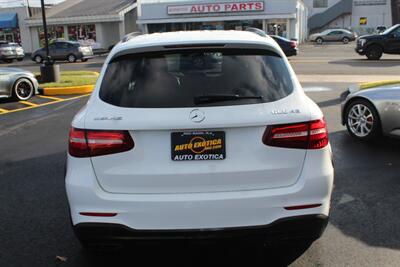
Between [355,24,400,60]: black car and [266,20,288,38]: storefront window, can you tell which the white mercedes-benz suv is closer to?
[355,24,400,60]: black car

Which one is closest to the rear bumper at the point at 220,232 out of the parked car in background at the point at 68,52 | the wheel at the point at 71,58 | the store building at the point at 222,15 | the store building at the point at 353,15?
the parked car in background at the point at 68,52

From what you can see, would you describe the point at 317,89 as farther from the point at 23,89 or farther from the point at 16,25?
the point at 16,25

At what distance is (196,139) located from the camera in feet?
10.0

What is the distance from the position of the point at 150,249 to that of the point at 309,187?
1530mm

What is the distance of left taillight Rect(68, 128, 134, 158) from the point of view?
3.08m

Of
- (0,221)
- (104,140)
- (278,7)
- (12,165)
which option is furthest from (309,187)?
(278,7)

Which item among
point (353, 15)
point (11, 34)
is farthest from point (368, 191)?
point (353, 15)

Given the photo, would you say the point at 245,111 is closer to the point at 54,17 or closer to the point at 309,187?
the point at 309,187

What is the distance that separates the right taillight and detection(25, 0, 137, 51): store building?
149ft

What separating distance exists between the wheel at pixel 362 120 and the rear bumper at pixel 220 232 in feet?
14.1

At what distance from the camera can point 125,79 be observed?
10.9ft

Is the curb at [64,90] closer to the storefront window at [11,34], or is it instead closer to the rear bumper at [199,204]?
the rear bumper at [199,204]

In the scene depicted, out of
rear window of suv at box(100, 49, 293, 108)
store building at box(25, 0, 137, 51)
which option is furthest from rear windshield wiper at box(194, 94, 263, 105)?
store building at box(25, 0, 137, 51)

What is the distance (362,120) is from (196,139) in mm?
4923
